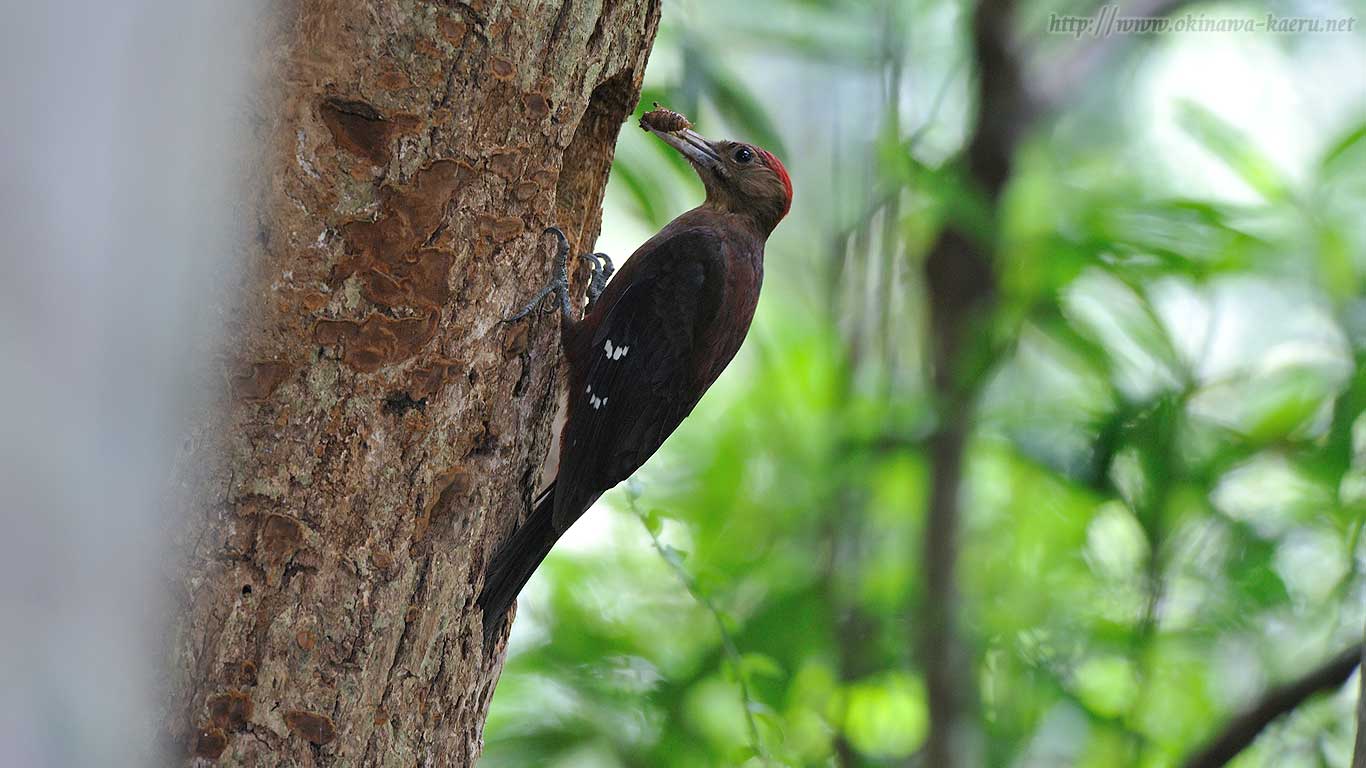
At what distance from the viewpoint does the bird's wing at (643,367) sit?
1.65 meters

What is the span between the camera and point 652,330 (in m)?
1.80

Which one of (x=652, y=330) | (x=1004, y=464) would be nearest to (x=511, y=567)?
(x=652, y=330)

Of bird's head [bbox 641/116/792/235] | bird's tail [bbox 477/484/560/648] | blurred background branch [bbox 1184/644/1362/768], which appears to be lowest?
blurred background branch [bbox 1184/644/1362/768]

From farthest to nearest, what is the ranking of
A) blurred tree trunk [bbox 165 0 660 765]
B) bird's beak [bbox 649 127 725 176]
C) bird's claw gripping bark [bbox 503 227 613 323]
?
bird's beak [bbox 649 127 725 176] < bird's claw gripping bark [bbox 503 227 613 323] < blurred tree trunk [bbox 165 0 660 765]

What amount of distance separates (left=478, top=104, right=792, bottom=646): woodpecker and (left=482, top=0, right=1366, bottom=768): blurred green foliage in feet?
0.56

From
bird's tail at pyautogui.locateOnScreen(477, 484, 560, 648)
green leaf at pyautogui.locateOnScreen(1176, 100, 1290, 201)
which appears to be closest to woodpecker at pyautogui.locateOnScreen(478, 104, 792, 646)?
bird's tail at pyautogui.locateOnScreen(477, 484, 560, 648)

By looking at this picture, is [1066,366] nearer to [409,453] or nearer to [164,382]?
[409,453]

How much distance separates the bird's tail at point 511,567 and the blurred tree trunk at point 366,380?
0.06 m

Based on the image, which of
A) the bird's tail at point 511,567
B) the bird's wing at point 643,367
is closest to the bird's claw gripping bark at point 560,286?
the bird's wing at point 643,367

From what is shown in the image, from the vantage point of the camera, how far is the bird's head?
81.0 inches

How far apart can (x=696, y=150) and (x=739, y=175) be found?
0.10m

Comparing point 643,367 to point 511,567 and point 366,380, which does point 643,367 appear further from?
point 366,380

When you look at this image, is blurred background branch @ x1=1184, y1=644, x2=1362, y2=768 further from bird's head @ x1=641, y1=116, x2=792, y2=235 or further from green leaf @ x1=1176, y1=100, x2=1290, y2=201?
bird's head @ x1=641, y1=116, x2=792, y2=235

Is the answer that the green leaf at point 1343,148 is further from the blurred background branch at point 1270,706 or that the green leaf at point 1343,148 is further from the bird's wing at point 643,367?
the bird's wing at point 643,367
